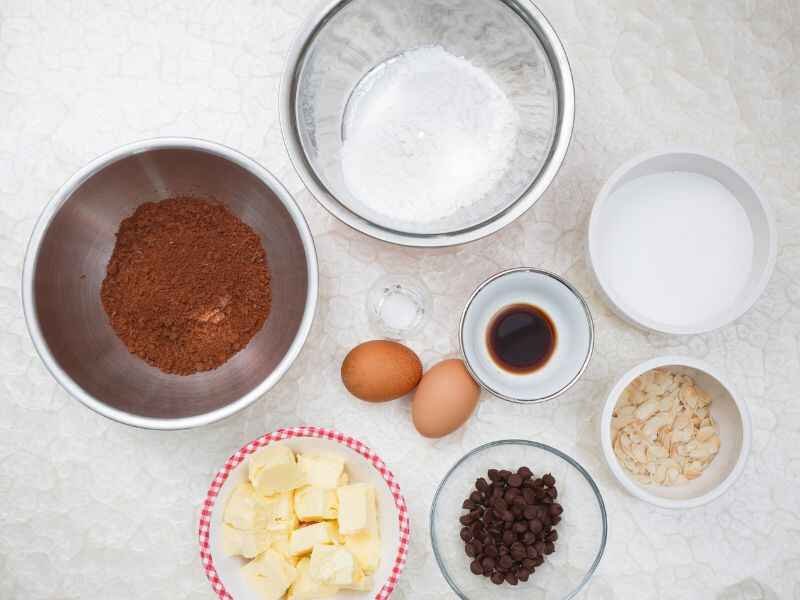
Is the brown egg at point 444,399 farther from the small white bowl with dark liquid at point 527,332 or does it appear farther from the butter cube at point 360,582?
the butter cube at point 360,582

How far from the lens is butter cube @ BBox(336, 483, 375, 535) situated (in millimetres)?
1181

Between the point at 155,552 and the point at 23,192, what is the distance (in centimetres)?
74

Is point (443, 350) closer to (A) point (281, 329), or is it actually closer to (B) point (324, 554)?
(A) point (281, 329)

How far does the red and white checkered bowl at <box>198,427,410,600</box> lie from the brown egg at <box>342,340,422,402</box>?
0.31 feet

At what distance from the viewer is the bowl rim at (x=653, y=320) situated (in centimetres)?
121

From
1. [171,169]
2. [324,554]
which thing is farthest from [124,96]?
[324,554]

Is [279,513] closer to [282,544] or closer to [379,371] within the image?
[282,544]

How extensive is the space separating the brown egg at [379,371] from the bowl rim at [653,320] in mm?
376

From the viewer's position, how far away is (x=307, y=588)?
119cm

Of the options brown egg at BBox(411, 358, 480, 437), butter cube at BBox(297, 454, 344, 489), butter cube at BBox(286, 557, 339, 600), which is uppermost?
brown egg at BBox(411, 358, 480, 437)

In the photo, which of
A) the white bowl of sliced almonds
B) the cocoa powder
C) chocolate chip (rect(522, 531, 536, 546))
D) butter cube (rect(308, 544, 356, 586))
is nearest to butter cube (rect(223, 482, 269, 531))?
butter cube (rect(308, 544, 356, 586))

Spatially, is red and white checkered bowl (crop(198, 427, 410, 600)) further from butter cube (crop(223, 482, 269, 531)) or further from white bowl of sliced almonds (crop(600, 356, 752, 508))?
white bowl of sliced almonds (crop(600, 356, 752, 508))

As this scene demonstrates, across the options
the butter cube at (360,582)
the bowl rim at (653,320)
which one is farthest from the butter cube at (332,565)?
the bowl rim at (653,320)

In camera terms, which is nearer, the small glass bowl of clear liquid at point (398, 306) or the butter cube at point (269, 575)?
the butter cube at point (269, 575)
